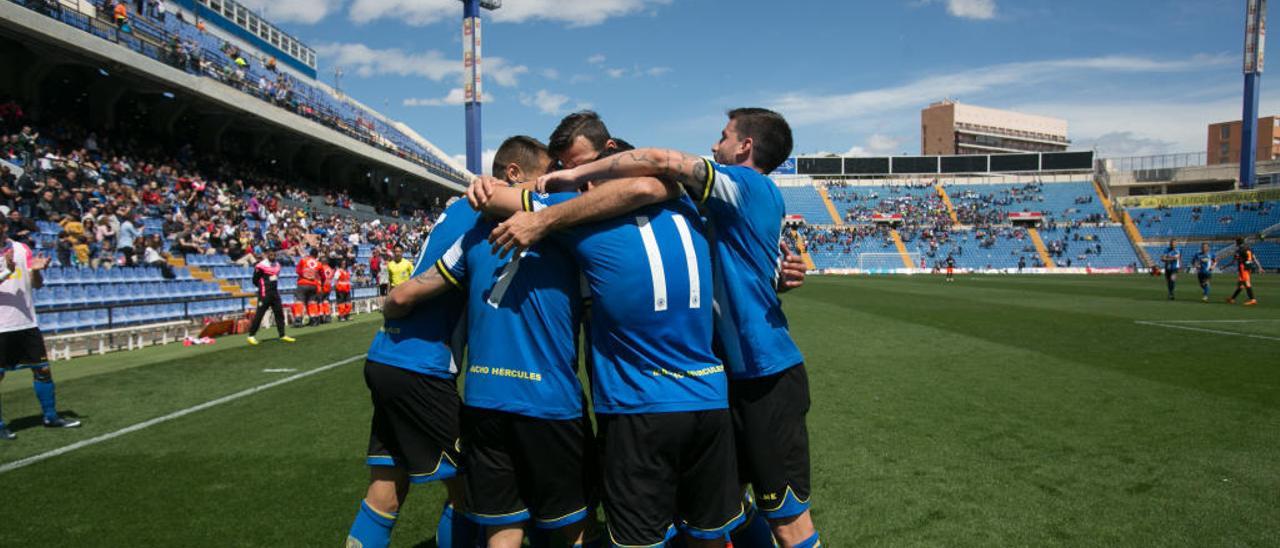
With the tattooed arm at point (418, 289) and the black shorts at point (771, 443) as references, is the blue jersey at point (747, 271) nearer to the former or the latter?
the black shorts at point (771, 443)

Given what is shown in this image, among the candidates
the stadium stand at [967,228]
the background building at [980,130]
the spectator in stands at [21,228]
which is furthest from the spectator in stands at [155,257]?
the background building at [980,130]

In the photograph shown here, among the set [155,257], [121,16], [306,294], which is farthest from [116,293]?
[121,16]

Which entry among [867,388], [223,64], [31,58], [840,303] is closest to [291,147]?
[223,64]

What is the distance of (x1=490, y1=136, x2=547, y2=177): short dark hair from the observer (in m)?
3.10

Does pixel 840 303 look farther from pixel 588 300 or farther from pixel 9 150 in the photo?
pixel 9 150

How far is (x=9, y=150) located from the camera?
58.0ft

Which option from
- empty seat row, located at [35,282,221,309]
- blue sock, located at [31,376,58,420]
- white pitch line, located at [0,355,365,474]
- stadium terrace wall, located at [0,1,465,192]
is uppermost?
stadium terrace wall, located at [0,1,465,192]

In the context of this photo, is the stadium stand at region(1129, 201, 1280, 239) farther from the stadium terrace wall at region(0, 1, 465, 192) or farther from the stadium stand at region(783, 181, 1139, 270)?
the stadium terrace wall at region(0, 1, 465, 192)

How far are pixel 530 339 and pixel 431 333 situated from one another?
0.76 meters

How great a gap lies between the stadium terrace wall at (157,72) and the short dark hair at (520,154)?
21.0m

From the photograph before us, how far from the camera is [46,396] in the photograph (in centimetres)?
667

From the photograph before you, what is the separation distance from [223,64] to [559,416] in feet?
100

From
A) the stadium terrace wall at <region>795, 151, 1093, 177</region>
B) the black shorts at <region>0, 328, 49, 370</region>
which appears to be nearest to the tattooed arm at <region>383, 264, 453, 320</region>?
the black shorts at <region>0, 328, 49, 370</region>

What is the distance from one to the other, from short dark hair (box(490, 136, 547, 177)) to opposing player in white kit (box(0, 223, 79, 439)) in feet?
18.7
